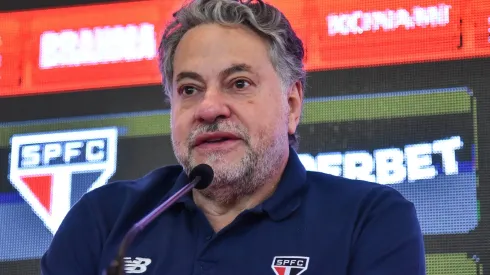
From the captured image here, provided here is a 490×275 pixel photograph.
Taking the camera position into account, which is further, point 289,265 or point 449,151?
point 449,151

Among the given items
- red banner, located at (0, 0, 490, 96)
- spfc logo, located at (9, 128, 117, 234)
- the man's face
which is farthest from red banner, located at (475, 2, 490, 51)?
spfc logo, located at (9, 128, 117, 234)

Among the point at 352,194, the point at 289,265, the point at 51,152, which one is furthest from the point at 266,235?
the point at 51,152

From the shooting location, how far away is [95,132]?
3.16 meters

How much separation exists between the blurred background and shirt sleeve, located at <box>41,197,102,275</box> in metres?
1.08

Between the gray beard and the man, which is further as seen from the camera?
the gray beard

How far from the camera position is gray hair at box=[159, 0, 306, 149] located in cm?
211

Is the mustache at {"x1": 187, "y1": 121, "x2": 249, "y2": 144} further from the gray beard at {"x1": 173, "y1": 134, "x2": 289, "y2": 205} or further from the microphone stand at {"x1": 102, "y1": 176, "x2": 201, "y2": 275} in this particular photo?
the microphone stand at {"x1": 102, "y1": 176, "x2": 201, "y2": 275}

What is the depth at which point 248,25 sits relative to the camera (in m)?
2.11

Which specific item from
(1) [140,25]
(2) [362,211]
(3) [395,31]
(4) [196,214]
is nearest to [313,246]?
(2) [362,211]

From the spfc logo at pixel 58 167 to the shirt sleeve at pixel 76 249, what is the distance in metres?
1.07

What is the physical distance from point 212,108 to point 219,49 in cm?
17

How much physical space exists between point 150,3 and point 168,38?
111 centimetres

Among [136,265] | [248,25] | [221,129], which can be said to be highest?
[248,25]

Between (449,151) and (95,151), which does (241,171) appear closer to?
(449,151)
